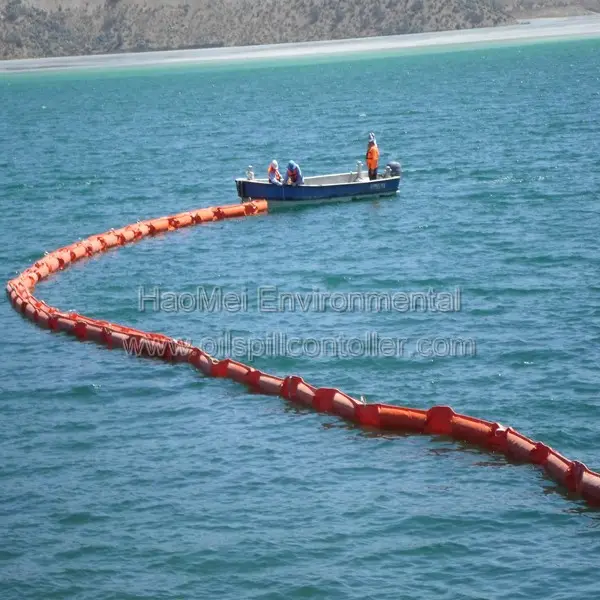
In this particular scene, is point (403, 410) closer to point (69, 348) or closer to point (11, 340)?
point (69, 348)

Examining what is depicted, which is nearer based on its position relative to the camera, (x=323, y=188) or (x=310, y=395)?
(x=310, y=395)

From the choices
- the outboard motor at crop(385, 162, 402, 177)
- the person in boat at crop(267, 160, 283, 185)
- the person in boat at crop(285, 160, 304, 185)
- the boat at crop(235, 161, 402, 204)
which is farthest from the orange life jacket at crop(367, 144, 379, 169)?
the person in boat at crop(267, 160, 283, 185)

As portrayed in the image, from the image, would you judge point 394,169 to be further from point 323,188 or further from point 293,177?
point 293,177

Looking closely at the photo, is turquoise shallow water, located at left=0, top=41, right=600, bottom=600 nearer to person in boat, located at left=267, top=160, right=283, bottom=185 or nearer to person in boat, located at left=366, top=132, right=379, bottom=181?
person in boat, located at left=366, top=132, right=379, bottom=181

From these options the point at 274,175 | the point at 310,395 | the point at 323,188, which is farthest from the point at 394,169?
the point at 310,395

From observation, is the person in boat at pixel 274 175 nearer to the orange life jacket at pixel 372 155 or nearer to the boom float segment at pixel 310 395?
the orange life jacket at pixel 372 155

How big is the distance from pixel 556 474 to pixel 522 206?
31.5m

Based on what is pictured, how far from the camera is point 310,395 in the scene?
99.3 feet

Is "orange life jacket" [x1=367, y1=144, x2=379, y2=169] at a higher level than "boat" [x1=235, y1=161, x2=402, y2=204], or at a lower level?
higher

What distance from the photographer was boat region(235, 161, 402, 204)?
182ft

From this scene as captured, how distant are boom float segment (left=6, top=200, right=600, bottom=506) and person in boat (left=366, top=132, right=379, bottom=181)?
15.6m

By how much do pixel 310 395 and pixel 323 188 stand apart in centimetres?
2694

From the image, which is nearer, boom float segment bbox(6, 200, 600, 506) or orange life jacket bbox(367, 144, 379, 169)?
boom float segment bbox(6, 200, 600, 506)

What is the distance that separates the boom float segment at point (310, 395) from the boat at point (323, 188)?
11395 millimetres
